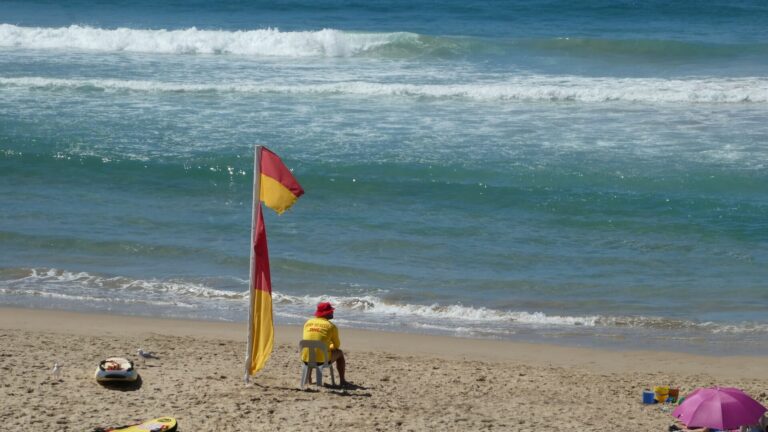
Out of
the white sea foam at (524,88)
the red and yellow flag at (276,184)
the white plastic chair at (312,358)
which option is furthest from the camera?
the white sea foam at (524,88)

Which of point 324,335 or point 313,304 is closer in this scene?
point 324,335

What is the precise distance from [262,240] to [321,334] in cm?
107

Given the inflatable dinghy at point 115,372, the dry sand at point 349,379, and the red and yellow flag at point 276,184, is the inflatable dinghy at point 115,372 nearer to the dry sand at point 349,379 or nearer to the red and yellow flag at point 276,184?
the dry sand at point 349,379

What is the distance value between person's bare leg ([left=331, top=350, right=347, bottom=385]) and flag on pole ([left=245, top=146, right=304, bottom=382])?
2.03ft

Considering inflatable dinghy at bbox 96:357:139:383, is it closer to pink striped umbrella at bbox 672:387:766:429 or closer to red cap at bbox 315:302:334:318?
red cap at bbox 315:302:334:318

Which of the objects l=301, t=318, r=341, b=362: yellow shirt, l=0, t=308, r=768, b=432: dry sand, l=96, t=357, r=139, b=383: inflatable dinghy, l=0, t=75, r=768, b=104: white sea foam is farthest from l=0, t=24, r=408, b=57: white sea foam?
l=96, t=357, r=139, b=383: inflatable dinghy

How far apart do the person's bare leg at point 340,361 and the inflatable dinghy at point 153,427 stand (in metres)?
2.10

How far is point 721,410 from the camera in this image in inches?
388

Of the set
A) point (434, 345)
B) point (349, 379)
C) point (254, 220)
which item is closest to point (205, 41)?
point (434, 345)

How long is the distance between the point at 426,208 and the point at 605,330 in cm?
543

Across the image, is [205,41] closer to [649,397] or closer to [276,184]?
[276,184]

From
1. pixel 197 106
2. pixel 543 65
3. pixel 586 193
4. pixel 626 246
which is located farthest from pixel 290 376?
pixel 543 65

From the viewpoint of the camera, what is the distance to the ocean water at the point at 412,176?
48.4 ft

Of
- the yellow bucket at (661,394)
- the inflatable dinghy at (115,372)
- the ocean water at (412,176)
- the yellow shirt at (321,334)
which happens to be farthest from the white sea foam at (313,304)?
the inflatable dinghy at (115,372)
